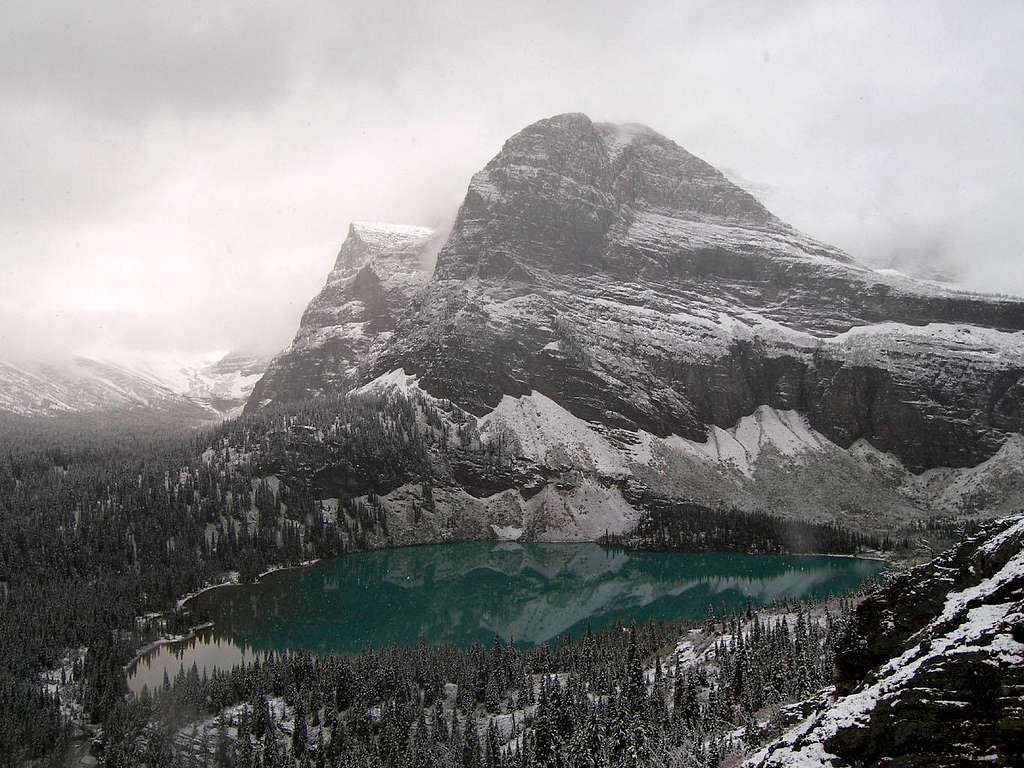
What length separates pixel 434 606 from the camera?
6742 inches

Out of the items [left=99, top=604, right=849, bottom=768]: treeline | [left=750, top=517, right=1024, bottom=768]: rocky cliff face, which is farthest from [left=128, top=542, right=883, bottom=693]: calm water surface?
[left=750, top=517, right=1024, bottom=768]: rocky cliff face

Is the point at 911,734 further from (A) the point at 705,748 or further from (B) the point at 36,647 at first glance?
(B) the point at 36,647

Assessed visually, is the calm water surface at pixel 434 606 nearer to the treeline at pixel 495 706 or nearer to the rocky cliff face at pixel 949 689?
the treeline at pixel 495 706

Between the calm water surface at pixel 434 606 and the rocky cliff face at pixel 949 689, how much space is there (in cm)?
11362

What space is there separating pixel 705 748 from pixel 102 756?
6823 cm

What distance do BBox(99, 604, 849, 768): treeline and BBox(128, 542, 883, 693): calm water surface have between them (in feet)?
79.6

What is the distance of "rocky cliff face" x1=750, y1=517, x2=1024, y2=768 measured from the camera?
2419 cm

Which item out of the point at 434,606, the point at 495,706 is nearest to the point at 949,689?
the point at 495,706

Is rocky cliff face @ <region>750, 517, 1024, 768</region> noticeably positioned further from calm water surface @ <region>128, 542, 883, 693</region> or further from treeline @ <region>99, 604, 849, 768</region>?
calm water surface @ <region>128, 542, 883, 693</region>

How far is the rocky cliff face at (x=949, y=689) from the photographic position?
79.4 ft

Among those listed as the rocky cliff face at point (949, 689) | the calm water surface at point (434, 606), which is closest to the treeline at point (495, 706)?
the calm water surface at point (434, 606)

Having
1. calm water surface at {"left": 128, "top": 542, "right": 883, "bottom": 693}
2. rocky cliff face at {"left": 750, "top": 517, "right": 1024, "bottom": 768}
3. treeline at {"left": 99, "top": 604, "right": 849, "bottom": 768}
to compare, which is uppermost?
rocky cliff face at {"left": 750, "top": 517, "right": 1024, "bottom": 768}

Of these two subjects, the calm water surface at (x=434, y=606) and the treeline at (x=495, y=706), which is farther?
the calm water surface at (x=434, y=606)

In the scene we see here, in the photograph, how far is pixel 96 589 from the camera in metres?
160
